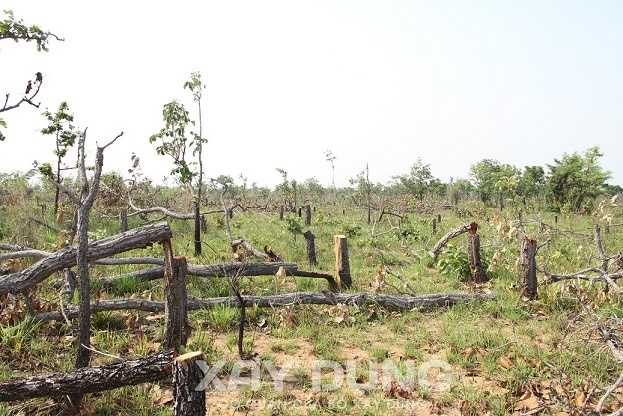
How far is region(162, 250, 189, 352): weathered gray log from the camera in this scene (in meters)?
3.65

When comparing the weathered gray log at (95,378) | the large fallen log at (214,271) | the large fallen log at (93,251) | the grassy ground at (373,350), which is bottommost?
the grassy ground at (373,350)

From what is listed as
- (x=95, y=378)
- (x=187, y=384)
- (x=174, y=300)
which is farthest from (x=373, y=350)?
(x=95, y=378)

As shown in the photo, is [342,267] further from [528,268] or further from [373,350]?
[528,268]

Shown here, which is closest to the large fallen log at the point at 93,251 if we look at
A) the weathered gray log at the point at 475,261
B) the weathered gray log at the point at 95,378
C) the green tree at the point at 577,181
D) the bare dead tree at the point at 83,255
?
the bare dead tree at the point at 83,255

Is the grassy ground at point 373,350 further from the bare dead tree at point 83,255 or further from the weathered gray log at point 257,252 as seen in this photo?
the weathered gray log at point 257,252

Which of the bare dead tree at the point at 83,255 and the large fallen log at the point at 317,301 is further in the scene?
the large fallen log at the point at 317,301

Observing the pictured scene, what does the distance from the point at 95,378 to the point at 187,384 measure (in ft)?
2.52

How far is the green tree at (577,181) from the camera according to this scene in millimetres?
26641

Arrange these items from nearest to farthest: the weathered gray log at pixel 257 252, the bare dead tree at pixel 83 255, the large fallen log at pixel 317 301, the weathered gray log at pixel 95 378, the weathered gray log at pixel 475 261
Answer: the weathered gray log at pixel 95 378, the bare dead tree at pixel 83 255, the large fallen log at pixel 317 301, the weathered gray log at pixel 475 261, the weathered gray log at pixel 257 252

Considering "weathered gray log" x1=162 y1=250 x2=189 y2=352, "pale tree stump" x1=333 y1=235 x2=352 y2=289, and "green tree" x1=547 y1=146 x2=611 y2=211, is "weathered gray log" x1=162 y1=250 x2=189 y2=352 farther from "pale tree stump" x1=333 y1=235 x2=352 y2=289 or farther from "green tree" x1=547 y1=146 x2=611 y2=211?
"green tree" x1=547 y1=146 x2=611 y2=211

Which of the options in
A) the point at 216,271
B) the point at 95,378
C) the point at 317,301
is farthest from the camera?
the point at 216,271

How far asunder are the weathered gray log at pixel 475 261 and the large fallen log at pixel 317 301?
4.20ft

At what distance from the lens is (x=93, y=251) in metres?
3.61

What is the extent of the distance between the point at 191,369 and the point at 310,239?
19.0 feet
